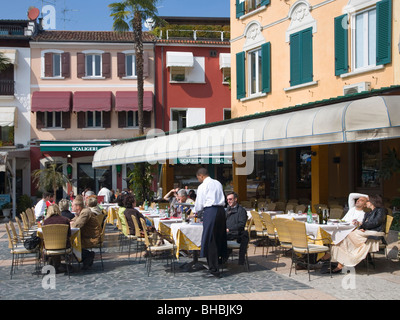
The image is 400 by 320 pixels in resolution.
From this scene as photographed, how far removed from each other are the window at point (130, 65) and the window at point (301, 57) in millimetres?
14594

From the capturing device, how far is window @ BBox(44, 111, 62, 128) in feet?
91.8

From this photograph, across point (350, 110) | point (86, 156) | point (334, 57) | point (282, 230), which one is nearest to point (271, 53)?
point (334, 57)

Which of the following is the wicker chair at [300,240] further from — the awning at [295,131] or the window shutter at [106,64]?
the window shutter at [106,64]

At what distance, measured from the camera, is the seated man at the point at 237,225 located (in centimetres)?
929

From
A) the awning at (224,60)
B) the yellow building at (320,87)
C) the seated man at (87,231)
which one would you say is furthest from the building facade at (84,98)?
the seated man at (87,231)

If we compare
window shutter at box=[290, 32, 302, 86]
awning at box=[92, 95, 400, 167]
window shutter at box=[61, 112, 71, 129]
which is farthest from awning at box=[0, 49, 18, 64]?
window shutter at box=[290, 32, 302, 86]

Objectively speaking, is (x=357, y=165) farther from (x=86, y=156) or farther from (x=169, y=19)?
(x=169, y=19)

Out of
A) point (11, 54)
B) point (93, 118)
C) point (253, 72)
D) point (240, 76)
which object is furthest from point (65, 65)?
point (253, 72)

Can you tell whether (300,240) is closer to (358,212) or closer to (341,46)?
(358,212)

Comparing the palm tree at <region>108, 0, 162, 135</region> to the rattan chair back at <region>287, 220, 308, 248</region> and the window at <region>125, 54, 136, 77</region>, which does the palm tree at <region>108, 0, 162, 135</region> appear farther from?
the rattan chair back at <region>287, 220, 308, 248</region>

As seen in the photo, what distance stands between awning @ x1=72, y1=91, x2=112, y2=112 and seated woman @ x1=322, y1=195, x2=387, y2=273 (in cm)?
2040

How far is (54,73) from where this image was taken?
2816 centimetres

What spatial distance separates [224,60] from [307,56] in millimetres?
13939
